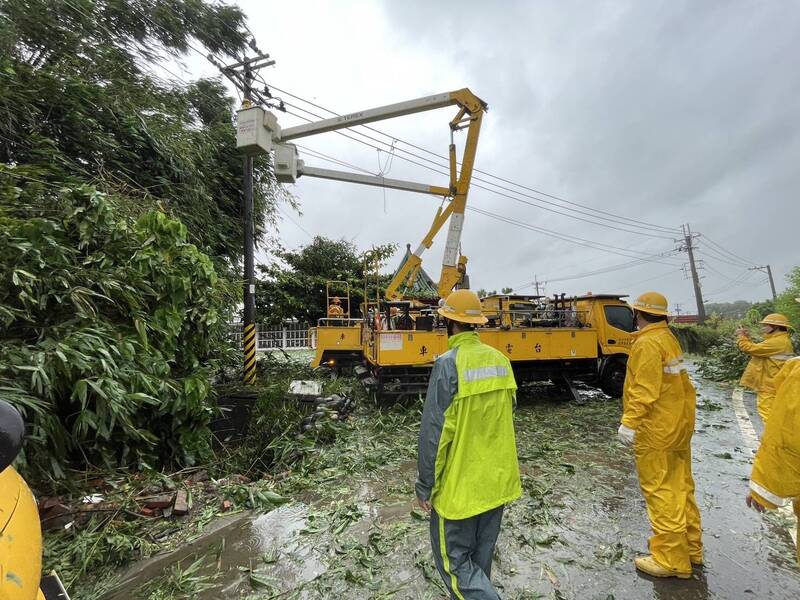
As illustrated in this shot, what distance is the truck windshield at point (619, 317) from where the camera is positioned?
811 centimetres

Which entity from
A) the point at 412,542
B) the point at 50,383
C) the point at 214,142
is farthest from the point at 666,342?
the point at 214,142

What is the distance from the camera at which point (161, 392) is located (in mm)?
3992

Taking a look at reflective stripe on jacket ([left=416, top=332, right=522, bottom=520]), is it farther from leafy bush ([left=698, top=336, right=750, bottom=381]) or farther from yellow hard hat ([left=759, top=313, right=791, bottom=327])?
leafy bush ([left=698, top=336, right=750, bottom=381])

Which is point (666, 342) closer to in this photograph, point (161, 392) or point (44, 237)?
point (161, 392)

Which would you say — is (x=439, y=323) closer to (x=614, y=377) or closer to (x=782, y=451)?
(x=614, y=377)

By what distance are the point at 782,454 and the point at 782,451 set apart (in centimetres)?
1

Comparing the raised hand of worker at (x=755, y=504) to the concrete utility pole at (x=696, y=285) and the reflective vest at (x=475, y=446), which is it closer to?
the reflective vest at (x=475, y=446)

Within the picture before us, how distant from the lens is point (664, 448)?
8.14 ft

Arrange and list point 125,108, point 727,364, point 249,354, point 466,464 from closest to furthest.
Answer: point 466,464, point 125,108, point 249,354, point 727,364

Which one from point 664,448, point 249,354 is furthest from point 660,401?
point 249,354

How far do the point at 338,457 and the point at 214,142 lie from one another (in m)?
8.71

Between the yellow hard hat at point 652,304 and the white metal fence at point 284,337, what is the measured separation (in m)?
15.2

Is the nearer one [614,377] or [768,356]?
[768,356]

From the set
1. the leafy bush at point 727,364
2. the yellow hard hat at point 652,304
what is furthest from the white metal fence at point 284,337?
the yellow hard hat at point 652,304
